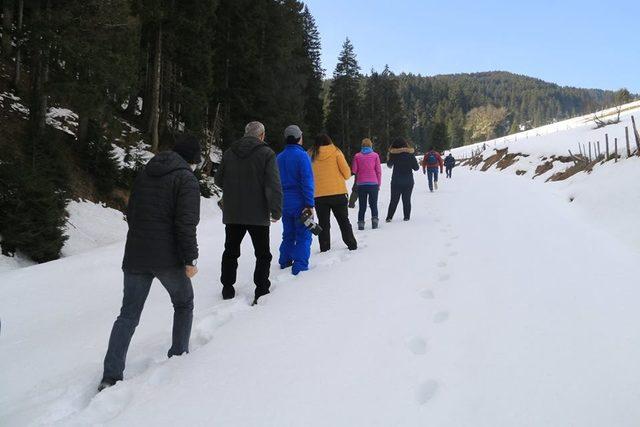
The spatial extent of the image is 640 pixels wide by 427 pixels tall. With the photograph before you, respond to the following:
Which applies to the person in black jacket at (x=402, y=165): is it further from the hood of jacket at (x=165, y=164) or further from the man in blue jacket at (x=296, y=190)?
the hood of jacket at (x=165, y=164)

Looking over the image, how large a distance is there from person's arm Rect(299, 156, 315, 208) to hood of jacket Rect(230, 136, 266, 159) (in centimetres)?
79

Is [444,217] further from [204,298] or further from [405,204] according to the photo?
[204,298]

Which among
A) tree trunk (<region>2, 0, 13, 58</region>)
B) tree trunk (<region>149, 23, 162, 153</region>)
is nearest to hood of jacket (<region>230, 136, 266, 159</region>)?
tree trunk (<region>149, 23, 162, 153</region>)

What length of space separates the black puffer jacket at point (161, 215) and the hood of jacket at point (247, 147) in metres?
1.34

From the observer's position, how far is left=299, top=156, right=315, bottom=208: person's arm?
200 inches

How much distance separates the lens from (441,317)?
3.63 meters

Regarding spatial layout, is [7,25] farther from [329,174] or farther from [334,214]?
[334,214]

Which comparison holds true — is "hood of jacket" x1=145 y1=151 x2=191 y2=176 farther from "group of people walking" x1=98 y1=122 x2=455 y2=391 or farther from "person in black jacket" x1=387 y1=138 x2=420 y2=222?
"person in black jacket" x1=387 y1=138 x2=420 y2=222

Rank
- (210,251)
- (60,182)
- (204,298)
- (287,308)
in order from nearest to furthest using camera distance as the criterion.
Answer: (287,308)
(204,298)
(210,251)
(60,182)

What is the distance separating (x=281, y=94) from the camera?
84.4 feet

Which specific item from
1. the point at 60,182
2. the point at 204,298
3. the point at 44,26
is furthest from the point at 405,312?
the point at 44,26

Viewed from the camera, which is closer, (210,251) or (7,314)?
(7,314)

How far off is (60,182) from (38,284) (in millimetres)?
5007

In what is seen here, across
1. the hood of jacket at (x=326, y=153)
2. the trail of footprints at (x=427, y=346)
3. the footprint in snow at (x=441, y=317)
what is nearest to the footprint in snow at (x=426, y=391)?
the trail of footprints at (x=427, y=346)
